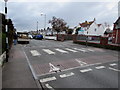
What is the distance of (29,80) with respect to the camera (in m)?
4.69

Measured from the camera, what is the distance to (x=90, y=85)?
14.3ft

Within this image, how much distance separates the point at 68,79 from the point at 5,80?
113 inches

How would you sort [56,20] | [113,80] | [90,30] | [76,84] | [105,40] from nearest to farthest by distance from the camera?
[76,84] → [113,80] → [105,40] → [56,20] → [90,30]

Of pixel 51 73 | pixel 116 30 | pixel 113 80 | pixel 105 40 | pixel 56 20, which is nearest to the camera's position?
pixel 113 80

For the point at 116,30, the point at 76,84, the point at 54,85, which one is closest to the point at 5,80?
the point at 54,85

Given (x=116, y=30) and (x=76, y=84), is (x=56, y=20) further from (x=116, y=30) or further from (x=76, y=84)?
(x=76, y=84)

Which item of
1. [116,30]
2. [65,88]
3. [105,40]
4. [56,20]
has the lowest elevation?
[65,88]

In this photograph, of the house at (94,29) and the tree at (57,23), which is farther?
the house at (94,29)

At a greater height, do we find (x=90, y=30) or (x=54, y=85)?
(x=90, y=30)

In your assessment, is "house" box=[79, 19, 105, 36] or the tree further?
"house" box=[79, 19, 105, 36]

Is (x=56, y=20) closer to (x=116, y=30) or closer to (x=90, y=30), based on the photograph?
(x=90, y=30)

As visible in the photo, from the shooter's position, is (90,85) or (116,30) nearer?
(90,85)

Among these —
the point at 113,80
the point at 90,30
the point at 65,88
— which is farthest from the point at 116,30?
the point at 65,88

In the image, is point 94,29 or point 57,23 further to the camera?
point 94,29
